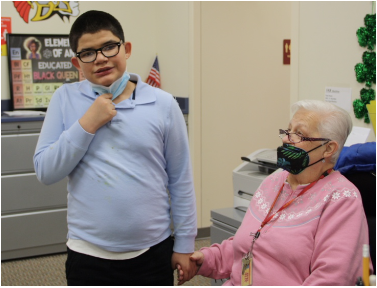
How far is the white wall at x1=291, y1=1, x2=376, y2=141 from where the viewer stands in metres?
2.37

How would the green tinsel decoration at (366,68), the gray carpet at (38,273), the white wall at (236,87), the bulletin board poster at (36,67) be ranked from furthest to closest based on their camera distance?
the bulletin board poster at (36,67) < the white wall at (236,87) < the gray carpet at (38,273) < the green tinsel decoration at (366,68)

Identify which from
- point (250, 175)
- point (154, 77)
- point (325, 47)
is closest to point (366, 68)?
point (325, 47)

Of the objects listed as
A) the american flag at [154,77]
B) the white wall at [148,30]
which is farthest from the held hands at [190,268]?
the american flag at [154,77]

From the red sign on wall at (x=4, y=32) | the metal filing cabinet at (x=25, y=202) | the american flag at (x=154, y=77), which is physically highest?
the red sign on wall at (x=4, y=32)

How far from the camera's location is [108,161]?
1521mm

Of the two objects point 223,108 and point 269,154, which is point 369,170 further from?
point 223,108

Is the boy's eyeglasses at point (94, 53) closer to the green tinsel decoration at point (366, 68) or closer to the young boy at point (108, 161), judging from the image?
the young boy at point (108, 161)

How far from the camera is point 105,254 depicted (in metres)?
1.53

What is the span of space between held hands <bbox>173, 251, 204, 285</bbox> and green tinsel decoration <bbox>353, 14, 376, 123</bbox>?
42.5 inches

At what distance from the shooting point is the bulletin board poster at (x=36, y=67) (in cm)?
400

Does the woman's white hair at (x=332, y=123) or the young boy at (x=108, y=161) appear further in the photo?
the woman's white hair at (x=332, y=123)

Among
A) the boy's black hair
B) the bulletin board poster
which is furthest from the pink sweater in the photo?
the bulletin board poster

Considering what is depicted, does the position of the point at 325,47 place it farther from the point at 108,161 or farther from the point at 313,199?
the point at 108,161

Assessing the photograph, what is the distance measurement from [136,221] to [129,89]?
0.41 m
